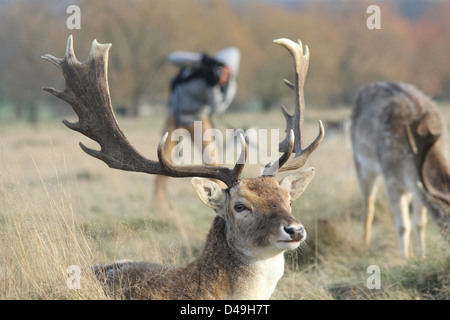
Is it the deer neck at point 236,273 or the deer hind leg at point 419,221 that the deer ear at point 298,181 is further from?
the deer hind leg at point 419,221

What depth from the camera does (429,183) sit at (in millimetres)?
6777

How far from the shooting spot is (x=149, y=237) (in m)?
Result: 6.84

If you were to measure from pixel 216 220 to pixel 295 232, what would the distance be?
0.75 m

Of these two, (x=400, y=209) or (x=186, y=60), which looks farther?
(x=186, y=60)

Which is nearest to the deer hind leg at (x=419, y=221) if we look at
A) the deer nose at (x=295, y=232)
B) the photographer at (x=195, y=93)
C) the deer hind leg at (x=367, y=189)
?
the deer hind leg at (x=367, y=189)

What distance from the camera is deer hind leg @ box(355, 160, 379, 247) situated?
8.05 m

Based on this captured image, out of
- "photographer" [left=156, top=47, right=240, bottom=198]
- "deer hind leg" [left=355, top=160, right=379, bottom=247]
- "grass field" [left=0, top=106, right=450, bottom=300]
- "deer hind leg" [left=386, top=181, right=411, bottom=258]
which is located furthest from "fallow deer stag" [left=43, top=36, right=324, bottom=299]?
"photographer" [left=156, top=47, right=240, bottom=198]

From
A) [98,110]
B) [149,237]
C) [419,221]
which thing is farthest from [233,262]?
[419,221]

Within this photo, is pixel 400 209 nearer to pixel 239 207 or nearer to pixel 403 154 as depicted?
pixel 403 154

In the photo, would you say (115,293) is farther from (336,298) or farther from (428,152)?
(428,152)

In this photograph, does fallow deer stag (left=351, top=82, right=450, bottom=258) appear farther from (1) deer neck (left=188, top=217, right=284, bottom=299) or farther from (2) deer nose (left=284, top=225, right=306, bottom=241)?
(2) deer nose (left=284, top=225, right=306, bottom=241)

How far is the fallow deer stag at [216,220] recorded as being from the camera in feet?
12.1

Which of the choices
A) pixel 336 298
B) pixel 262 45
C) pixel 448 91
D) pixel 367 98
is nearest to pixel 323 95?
pixel 262 45
